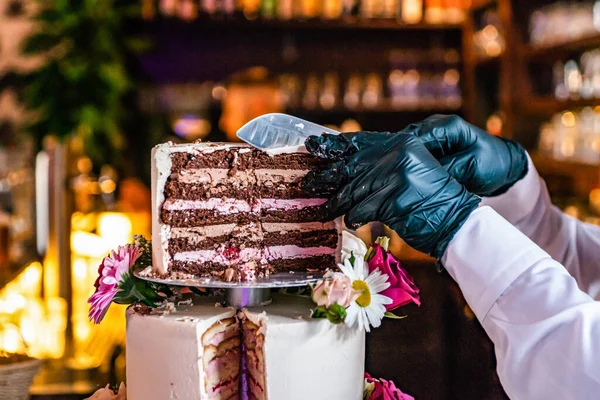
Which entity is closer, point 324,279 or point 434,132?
point 324,279

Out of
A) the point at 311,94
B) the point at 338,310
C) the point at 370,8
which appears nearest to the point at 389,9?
the point at 370,8

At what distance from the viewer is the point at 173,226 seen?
1.38m

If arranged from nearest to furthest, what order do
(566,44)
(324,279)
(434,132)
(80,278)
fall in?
(324,279) < (434,132) < (80,278) < (566,44)

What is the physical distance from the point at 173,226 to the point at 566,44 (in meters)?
3.11

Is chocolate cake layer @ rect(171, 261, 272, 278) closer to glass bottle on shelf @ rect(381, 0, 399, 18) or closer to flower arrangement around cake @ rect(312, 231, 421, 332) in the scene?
flower arrangement around cake @ rect(312, 231, 421, 332)

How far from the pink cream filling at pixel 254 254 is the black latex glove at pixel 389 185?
0.10 meters

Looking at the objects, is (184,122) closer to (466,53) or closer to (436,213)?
(466,53)

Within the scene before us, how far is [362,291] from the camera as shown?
125 cm

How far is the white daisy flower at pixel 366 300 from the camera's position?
1243 mm

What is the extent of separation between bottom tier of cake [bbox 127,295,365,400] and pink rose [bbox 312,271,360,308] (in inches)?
3.0

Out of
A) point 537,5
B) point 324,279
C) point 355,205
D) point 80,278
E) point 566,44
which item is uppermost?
point 537,5

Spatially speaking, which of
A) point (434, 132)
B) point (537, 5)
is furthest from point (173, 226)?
point (537, 5)

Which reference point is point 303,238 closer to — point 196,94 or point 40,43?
point 40,43

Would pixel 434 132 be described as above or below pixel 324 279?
Result: above
